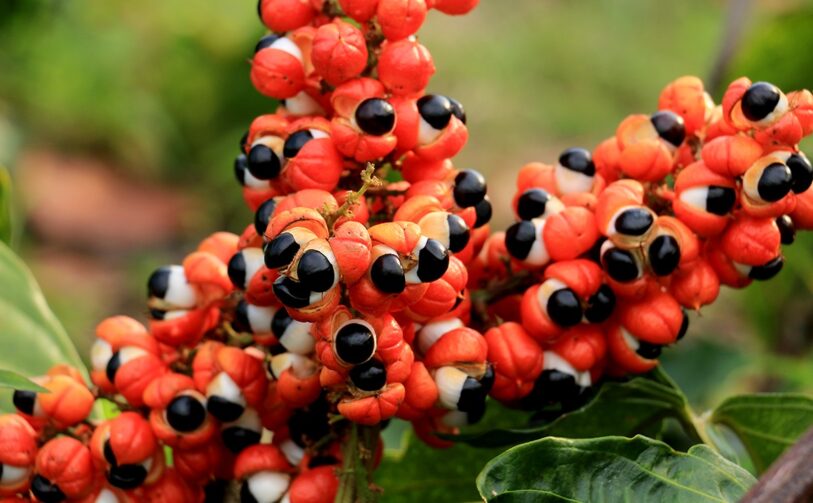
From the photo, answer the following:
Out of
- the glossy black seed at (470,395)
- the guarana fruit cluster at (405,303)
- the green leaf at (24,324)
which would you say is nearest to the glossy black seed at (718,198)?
the guarana fruit cluster at (405,303)

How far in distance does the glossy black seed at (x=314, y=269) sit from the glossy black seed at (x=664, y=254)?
0.52 metres

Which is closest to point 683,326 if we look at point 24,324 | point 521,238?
point 521,238

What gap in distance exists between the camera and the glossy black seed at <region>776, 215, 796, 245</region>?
1.59 m

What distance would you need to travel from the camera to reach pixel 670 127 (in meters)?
1.65

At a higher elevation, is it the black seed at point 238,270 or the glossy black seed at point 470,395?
the black seed at point 238,270

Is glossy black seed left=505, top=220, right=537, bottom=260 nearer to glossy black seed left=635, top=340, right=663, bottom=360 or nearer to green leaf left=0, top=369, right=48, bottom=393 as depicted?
glossy black seed left=635, top=340, right=663, bottom=360

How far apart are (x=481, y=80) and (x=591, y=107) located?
1110 millimetres

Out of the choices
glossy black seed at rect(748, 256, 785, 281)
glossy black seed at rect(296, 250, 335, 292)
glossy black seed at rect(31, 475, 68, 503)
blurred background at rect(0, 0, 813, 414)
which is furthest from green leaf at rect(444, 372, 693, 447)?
blurred background at rect(0, 0, 813, 414)

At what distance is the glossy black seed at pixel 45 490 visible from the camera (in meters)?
1.52

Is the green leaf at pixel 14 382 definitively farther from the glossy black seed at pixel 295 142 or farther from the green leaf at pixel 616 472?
the green leaf at pixel 616 472

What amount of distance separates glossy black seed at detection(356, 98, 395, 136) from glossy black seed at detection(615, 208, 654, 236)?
14.4 inches

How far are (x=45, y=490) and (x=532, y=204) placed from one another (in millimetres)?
860

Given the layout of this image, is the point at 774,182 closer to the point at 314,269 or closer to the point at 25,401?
the point at 314,269

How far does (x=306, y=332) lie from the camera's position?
1.47m
